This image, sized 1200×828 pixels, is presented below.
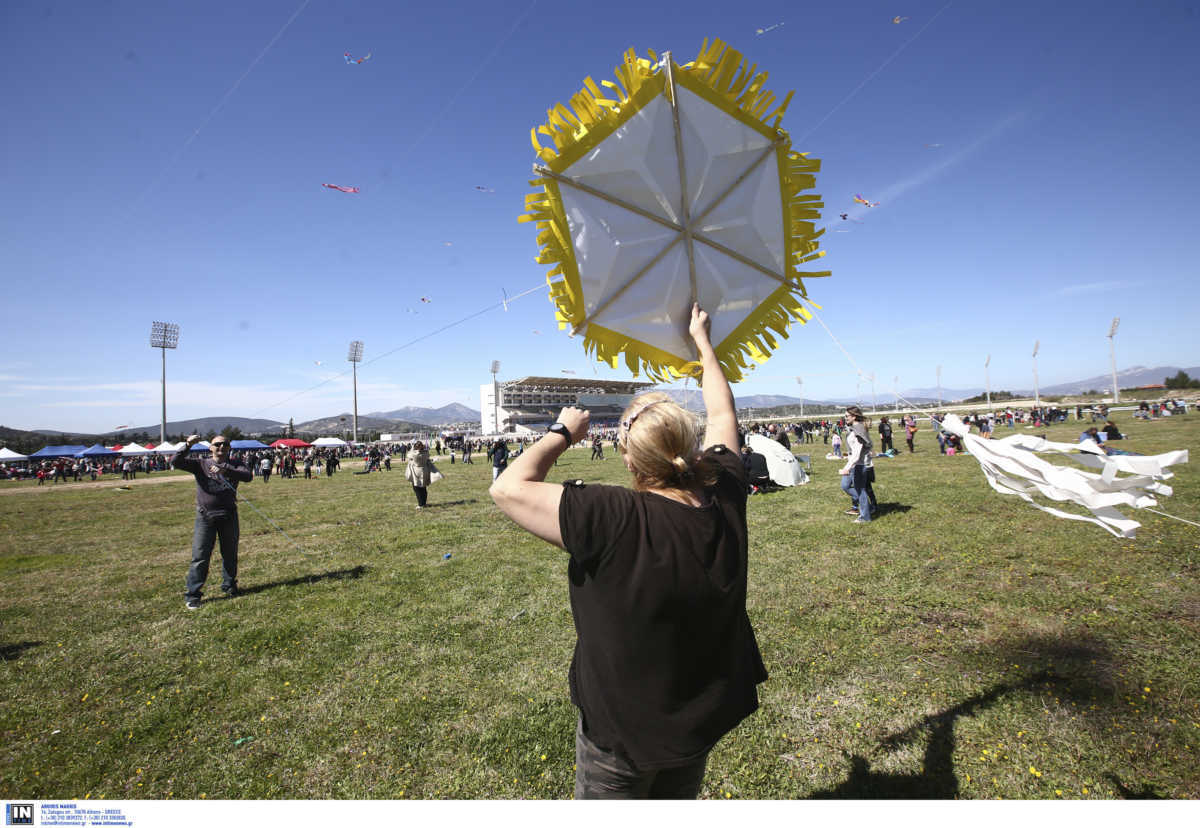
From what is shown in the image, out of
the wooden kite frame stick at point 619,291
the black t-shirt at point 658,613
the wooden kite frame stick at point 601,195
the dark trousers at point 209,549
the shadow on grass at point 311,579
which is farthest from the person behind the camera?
the shadow on grass at point 311,579

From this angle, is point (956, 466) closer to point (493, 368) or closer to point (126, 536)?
point (126, 536)

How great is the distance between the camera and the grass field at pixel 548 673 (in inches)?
120

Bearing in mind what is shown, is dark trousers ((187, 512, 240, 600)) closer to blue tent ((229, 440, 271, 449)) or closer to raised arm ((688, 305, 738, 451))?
raised arm ((688, 305, 738, 451))

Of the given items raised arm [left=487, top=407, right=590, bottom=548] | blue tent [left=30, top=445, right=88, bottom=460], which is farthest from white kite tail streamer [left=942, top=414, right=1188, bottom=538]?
blue tent [left=30, top=445, right=88, bottom=460]

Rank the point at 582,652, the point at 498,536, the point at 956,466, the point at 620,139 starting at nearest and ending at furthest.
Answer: the point at 582,652, the point at 620,139, the point at 498,536, the point at 956,466

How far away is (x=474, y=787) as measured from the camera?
2.99 meters

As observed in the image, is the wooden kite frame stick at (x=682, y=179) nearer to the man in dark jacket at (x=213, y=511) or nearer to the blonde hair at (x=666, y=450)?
the blonde hair at (x=666, y=450)

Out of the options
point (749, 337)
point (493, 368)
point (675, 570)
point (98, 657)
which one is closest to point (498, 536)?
point (98, 657)

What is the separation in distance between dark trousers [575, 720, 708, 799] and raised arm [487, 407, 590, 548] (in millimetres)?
700

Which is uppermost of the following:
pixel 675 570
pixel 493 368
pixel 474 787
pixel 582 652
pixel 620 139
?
pixel 493 368

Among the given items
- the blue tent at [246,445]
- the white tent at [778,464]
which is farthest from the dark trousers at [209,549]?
the blue tent at [246,445]

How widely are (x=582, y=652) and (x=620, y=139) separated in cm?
204

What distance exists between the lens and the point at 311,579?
7.13m

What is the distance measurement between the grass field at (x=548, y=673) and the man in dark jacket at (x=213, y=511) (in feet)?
1.24
